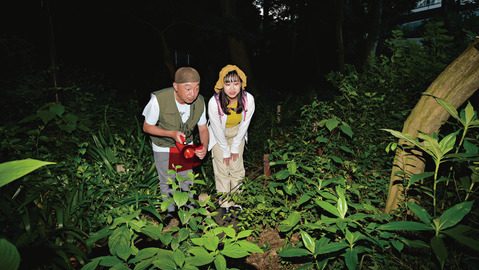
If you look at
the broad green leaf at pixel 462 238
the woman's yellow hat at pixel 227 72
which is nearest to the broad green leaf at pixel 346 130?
the woman's yellow hat at pixel 227 72

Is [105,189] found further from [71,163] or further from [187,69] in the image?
[187,69]

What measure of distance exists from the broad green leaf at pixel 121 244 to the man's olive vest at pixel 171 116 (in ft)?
5.46

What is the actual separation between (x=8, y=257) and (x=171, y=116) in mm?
2538

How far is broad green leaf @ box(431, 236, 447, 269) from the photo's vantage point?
123 centimetres

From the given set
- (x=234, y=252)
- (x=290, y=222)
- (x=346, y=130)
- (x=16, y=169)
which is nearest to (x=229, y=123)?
(x=346, y=130)

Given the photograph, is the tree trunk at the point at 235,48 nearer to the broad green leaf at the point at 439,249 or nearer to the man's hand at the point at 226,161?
the man's hand at the point at 226,161

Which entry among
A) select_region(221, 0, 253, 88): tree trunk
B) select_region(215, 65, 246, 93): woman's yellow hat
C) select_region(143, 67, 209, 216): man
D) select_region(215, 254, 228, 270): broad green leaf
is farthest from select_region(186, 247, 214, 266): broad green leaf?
select_region(221, 0, 253, 88): tree trunk

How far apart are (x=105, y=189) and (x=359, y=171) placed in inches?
107

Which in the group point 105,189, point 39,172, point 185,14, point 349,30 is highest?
point 349,30

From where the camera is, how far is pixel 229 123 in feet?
11.2

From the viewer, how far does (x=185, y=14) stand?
8.31 meters

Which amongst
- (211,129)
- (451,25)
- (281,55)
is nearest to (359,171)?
(211,129)

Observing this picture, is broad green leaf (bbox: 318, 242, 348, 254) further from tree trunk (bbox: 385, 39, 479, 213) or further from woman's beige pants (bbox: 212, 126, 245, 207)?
woman's beige pants (bbox: 212, 126, 245, 207)

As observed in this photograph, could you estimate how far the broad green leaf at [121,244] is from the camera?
140 centimetres
